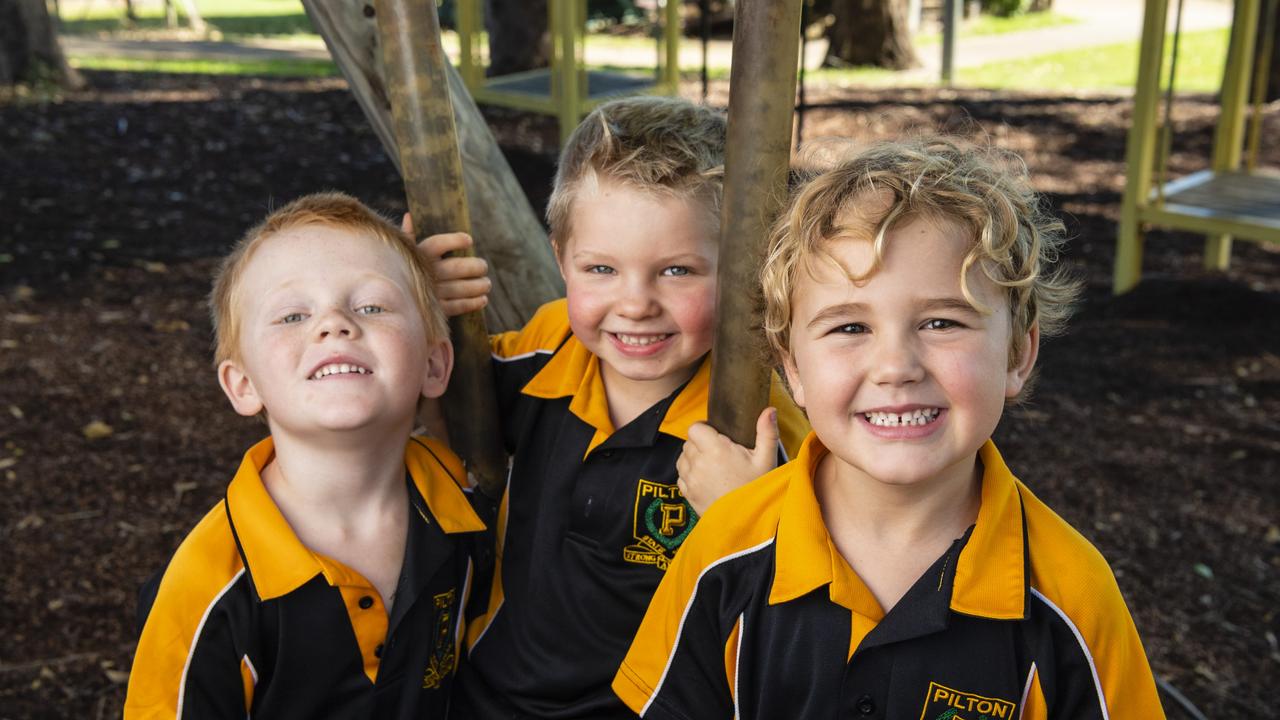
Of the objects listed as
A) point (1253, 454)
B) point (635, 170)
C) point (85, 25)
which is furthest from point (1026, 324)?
point (85, 25)

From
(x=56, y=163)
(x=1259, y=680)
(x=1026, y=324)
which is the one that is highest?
(x=1026, y=324)

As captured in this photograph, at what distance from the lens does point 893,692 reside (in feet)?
5.59

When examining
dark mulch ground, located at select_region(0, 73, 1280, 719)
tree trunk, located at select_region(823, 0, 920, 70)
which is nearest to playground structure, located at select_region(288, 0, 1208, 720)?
dark mulch ground, located at select_region(0, 73, 1280, 719)

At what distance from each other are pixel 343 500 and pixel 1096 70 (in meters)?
14.0

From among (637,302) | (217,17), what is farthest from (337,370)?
(217,17)

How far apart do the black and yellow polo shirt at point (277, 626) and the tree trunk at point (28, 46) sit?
1098 centimetres

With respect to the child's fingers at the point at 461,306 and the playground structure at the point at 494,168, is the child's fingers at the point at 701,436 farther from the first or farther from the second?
the child's fingers at the point at 461,306

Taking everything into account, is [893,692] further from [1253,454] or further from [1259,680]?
[1253,454]

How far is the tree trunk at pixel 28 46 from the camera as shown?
37.4 ft

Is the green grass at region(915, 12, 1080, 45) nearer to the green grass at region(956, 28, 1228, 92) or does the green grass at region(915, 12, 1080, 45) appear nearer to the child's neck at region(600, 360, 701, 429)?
the green grass at region(956, 28, 1228, 92)

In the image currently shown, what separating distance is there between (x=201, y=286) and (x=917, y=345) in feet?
18.7

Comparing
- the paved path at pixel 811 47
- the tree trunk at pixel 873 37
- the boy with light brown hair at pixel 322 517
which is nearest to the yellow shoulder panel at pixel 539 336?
the boy with light brown hair at pixel 322 517

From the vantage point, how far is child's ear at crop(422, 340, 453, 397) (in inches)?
88.9

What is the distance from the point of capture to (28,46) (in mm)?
11562
